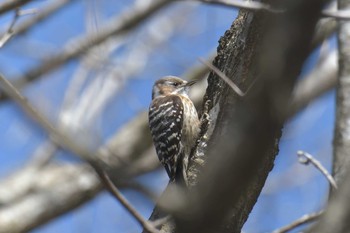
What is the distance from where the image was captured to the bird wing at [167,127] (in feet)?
19.0

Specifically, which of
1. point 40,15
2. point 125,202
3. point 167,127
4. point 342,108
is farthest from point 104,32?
point 125,202

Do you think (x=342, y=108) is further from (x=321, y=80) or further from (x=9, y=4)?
(x=321, y=80)

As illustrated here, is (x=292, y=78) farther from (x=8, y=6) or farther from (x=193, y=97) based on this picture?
(x=193, y=97)

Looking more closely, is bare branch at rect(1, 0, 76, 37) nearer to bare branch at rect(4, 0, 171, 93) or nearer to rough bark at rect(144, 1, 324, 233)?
bare branch at rect(4, 0, 171, 93)

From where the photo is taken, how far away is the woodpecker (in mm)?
5480

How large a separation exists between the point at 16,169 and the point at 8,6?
4319 millimetres

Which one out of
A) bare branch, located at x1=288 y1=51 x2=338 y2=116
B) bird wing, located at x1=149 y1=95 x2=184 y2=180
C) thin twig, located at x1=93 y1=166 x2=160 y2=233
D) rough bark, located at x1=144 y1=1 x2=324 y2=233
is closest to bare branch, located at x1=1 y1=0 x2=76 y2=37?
bird wing, located at x1=149 y1=95 x2=184 y2=180

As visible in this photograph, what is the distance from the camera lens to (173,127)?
616 centimetres

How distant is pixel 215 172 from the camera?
5.26 feet

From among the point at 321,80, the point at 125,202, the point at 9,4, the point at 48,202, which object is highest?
the point at 125,202

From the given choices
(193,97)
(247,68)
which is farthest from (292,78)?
(193,97)

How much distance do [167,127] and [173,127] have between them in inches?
2.2

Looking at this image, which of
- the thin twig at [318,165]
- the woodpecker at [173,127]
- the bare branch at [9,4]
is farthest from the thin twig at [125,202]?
the bare branch at [9,4]

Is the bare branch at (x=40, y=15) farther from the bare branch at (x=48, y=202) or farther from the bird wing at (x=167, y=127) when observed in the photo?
the bird wing at (x=167, y=127)
